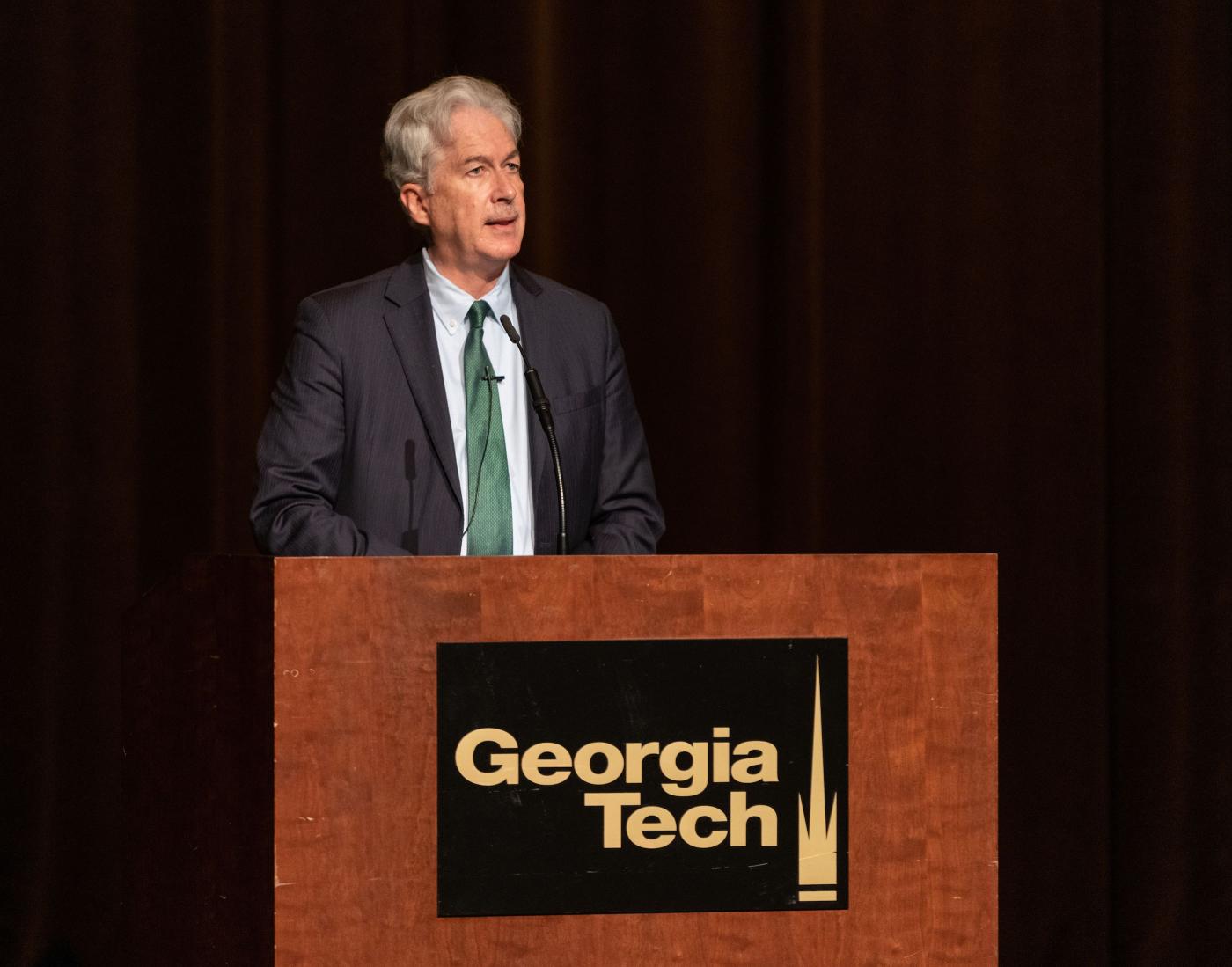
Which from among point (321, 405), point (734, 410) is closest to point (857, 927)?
point (321, 405)

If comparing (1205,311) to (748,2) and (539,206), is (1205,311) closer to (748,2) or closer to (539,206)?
(748,2)

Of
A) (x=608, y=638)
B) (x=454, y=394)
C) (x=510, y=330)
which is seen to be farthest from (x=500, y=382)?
(x=608, y=638)

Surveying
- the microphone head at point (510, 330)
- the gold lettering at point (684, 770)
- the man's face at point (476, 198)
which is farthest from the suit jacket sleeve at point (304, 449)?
the gold lettering at point (684, 770)

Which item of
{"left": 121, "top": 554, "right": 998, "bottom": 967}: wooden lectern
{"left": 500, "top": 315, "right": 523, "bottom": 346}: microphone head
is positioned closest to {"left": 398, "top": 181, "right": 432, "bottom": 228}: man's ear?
{"left": 500, "top": 315, "right": 523, "bottom": 346}: microphone head

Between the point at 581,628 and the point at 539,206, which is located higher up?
the point at 539,206

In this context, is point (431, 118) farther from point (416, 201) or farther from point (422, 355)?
point (422, 355)

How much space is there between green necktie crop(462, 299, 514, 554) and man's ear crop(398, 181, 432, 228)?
0.94 feet

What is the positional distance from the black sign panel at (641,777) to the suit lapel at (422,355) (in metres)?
0.68

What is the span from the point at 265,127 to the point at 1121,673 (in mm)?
1985

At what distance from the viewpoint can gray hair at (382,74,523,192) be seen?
2.32 m

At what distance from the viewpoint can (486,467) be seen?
2162mm

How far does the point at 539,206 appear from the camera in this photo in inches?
Result: 118

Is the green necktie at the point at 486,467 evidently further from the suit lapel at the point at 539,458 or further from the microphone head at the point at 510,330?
the microphone head at the point at 510,330

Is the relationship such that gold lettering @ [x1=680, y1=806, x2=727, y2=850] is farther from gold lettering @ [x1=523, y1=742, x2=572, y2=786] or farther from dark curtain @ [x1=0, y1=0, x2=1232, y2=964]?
dark curtain @ [x1=0, y1=0, x2=1232, y2=964]
